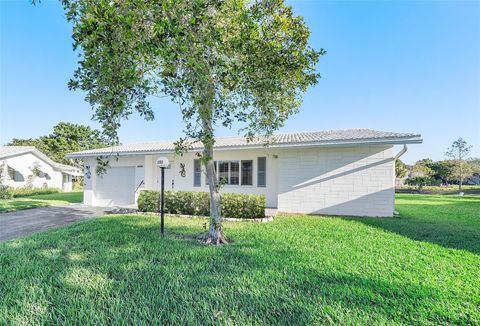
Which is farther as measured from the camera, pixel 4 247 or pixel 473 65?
pixel 473 65

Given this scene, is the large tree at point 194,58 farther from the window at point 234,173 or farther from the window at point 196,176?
the window at point 196,176

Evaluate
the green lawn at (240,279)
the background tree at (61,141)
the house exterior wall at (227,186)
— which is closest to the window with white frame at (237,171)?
the house exterior wall at (227,186)

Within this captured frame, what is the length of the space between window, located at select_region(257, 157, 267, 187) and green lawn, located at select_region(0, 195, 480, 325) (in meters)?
6.75

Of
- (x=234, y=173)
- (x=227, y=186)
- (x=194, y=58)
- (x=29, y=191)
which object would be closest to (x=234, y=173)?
(x=234, y=173)

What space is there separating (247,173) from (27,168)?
25891 millimetres

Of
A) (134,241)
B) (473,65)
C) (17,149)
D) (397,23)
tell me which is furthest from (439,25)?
(17,149)

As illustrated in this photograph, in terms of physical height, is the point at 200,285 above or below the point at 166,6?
below

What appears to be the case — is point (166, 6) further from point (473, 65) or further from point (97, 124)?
point (473, 65)

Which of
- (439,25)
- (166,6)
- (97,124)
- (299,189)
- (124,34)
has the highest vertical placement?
(439,25)

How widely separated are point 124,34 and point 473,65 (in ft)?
54.4

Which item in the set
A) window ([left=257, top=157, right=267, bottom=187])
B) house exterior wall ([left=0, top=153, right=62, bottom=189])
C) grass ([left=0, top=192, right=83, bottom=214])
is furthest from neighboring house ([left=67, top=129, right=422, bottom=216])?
house exterior wall ([left=0, top=153, right=62, bottom=189])

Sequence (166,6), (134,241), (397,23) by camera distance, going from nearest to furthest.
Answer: (166,6) < (134,241) < (397,23)

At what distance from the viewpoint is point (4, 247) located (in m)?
5.95

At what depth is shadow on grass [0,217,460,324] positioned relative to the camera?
9.78 ft
